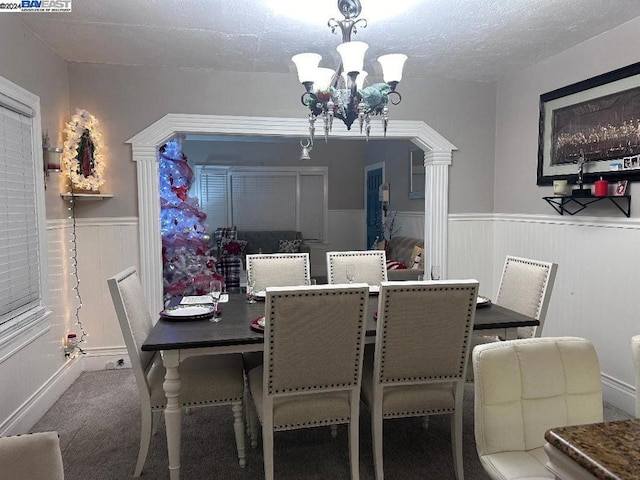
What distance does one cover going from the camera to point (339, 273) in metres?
3.34

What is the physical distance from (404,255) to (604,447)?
4.75 meters

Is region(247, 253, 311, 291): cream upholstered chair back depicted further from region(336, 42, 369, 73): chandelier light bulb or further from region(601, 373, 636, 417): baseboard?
region(601, 373, 636, 417): baseboard

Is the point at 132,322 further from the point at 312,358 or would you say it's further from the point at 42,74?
the point at 42,74

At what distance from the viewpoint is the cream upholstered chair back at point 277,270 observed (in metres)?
3.22

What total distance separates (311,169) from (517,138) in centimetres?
476

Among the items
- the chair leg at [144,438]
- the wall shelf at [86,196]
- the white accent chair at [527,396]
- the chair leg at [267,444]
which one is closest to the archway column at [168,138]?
the wall shelf at [86,196]

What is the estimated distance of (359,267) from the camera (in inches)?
133

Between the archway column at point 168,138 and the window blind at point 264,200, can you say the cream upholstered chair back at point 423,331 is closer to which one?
the archway column at point 168,138

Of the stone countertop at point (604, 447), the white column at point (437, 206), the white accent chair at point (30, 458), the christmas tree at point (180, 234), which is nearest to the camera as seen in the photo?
the stone countertop at point (604, 447)

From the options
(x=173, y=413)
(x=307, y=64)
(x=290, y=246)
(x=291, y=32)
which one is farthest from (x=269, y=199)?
(x=173, y=413)

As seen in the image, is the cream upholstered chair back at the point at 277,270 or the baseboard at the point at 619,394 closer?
the baseboard at the point at 619,394

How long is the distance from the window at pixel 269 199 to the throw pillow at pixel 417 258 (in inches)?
131

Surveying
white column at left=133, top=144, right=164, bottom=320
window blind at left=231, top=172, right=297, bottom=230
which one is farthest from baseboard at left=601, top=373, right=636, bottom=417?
window blind at left=231, top=172, right=297, bottom=230

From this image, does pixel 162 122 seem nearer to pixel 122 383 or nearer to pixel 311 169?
pixel 122 383
